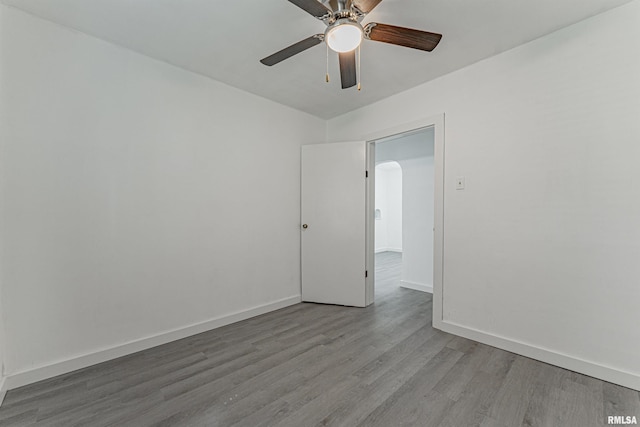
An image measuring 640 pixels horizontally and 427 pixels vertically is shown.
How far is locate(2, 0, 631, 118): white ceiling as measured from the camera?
1718 millimetres

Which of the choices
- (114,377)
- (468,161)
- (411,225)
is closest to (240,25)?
(468,161)

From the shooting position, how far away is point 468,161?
243 centimetres

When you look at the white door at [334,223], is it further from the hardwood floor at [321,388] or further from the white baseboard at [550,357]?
the white baseboard at [550,357]

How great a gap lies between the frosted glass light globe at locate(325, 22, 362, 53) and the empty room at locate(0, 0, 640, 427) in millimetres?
15

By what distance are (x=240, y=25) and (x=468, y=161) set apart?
217 centimetres

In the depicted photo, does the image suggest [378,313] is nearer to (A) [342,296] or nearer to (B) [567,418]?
(A) [342,296]

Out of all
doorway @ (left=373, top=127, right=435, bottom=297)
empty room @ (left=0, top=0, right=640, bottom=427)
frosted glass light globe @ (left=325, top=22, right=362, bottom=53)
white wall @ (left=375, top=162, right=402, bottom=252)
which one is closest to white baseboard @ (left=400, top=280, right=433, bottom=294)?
doorway @ (left=373, top=127, right=435, bottom=297)

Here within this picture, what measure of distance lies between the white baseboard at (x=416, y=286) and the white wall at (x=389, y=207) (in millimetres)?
4006

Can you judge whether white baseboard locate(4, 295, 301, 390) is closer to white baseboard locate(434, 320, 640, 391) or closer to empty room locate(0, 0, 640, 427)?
empty room locate(0, 0, 640, 427)

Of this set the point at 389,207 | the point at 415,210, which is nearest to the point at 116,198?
the point at 415,210

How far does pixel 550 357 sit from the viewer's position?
197cm

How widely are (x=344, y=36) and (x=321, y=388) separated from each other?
7.05 feet

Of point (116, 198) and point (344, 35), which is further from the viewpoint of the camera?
point (116, 198)

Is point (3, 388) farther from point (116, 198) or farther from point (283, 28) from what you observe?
point (283, 28)
